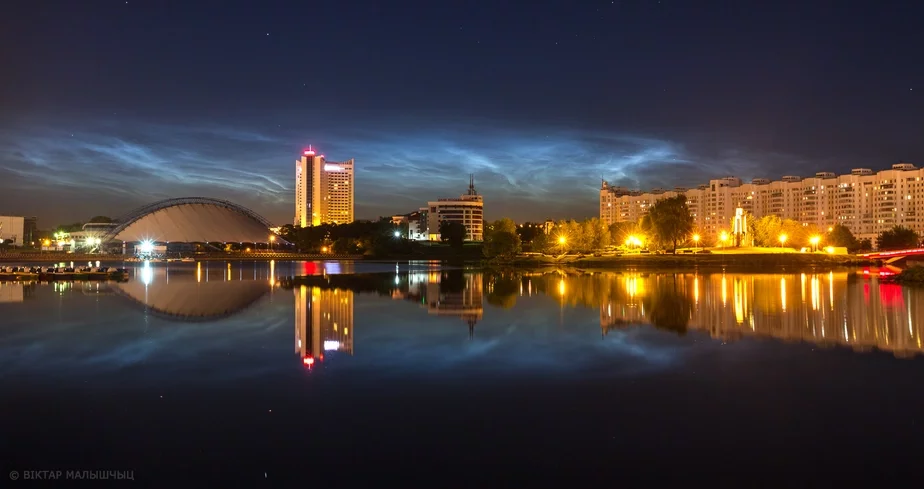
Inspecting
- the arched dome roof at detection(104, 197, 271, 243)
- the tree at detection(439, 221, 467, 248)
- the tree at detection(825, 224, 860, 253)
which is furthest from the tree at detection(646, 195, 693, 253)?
the arched dome roof at detection(104, 197, 271, 243)

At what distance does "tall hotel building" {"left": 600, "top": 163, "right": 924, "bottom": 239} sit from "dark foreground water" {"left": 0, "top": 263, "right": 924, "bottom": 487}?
→ 10732 cm

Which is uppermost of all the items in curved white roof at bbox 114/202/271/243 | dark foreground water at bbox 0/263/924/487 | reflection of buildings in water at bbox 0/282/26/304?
curved white roof at bbox 114/202/271/243

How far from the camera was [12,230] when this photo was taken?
152m

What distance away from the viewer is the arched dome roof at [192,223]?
445 ft

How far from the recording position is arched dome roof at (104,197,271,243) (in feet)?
445

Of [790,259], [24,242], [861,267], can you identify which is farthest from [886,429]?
[24,242]

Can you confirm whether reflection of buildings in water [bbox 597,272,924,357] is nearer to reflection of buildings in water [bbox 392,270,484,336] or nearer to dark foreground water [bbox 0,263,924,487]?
dark foreground water [bbox 0,263,924,487]

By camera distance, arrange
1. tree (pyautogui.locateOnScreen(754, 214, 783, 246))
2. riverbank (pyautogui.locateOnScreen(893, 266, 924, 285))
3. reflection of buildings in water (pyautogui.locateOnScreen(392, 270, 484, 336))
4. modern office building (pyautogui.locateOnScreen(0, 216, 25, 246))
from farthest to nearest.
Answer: modern office building (pyautogui.locateOnScreen(0, 216, 25, 246)) → tree (pyautogui.locateOnScreen(754, 214, 783, 246)) → riverbank (pyautogui.locateOnScreen(893, 266, 924, 285)) → reflection of buildings in water (pyautogui.locateOnScreen(392, 270, 484, 336))

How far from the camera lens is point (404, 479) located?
24.7 ft

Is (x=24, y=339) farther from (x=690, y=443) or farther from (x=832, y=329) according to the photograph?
(x=832, y=329)

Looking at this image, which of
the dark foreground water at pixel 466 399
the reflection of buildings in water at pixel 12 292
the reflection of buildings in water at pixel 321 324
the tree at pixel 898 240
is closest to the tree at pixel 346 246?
the reflection of buildings in water at pixel 12 292

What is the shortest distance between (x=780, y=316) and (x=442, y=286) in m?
21.3

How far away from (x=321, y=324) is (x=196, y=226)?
133 metres

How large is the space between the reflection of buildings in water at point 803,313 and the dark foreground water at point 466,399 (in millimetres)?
200
